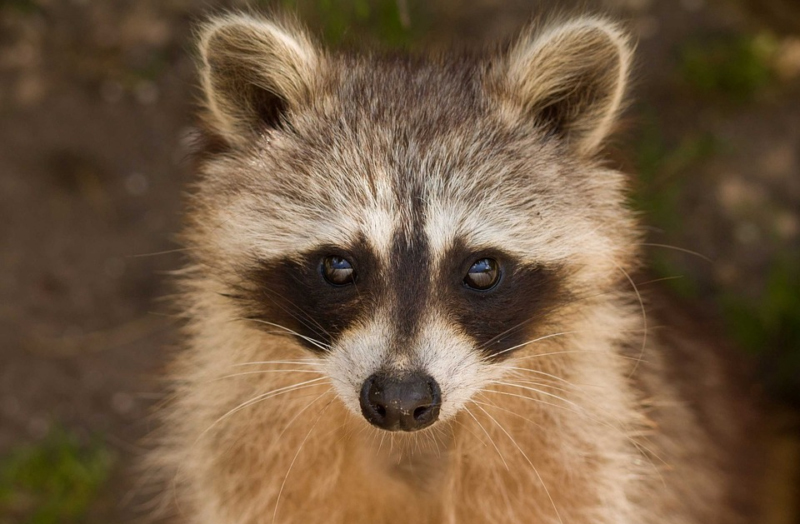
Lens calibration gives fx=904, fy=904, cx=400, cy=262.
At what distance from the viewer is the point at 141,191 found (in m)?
4.07

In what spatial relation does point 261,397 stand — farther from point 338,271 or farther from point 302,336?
point 338,271

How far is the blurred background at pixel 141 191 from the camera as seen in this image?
12.4 feet

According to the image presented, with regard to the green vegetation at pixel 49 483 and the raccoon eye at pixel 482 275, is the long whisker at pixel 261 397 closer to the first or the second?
the raccoon eye at pixel 482 275

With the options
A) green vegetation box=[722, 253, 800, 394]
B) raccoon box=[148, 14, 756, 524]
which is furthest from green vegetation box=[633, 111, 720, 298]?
raccoon box=[148, 14, 756, 524]

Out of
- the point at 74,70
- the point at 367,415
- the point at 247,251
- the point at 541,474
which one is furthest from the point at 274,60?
the point at 74,70

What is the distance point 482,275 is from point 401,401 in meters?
0.37

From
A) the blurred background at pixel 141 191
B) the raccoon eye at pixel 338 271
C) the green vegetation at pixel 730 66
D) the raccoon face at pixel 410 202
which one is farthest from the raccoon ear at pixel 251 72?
the green vegetation at pixel 730 66

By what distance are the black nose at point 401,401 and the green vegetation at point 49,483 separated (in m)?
2.16

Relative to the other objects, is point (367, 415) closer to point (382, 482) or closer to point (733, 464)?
point (382, 482)

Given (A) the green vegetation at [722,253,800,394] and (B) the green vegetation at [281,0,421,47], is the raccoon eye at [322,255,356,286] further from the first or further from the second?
(A) the green vegetation at [722,253,800,394]

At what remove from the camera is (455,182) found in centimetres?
205

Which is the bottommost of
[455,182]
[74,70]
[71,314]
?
[71,314]

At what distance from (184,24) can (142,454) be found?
195cm

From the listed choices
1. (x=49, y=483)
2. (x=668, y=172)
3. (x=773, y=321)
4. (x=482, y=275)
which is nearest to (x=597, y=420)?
(x=482, y=275)
